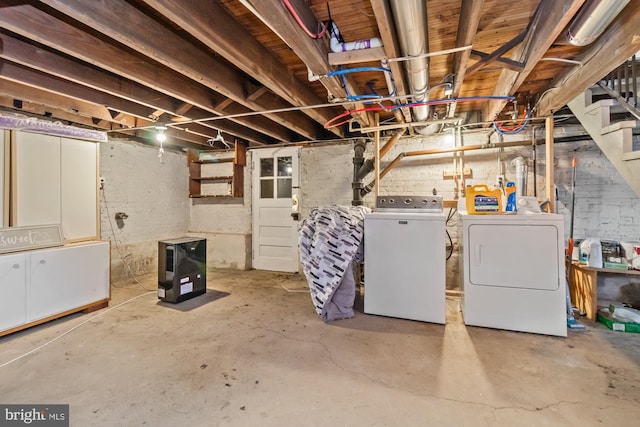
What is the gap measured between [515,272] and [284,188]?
336cm

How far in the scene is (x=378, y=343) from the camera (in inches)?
93.4

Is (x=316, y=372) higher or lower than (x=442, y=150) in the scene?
lower

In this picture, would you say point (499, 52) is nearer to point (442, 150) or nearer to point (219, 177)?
point (442, 150)

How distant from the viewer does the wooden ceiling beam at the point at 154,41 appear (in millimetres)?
1518

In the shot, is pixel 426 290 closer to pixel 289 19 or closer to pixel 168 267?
pixel 289 19

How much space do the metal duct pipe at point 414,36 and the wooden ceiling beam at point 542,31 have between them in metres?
0.62

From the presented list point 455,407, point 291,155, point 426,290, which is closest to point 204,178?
point 291,155

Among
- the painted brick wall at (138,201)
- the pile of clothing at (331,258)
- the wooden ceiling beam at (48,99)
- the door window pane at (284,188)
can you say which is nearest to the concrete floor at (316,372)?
the pile of clothing at (331,258)

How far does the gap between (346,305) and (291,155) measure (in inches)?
107

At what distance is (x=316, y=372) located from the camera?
1966mm

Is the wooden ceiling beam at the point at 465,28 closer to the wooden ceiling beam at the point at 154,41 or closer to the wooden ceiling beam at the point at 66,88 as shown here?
the wooden ceiling beam at the point at 154,41

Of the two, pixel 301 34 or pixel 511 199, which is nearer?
pixel 301 34

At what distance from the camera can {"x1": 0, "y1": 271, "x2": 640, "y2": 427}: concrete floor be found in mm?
1578

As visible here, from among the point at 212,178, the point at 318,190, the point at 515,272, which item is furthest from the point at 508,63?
the point at 212,178
